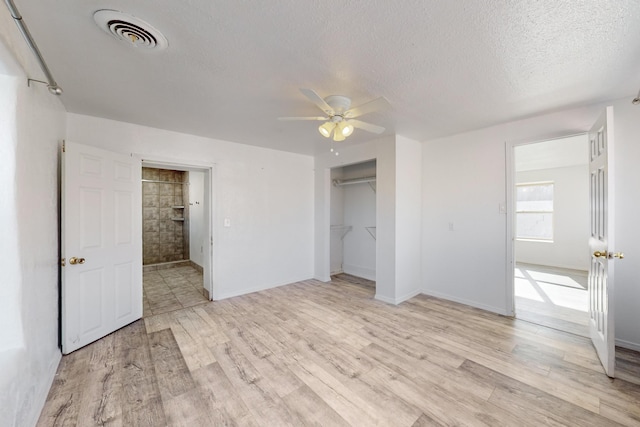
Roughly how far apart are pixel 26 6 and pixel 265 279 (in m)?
3.80

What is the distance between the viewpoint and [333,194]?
533cm

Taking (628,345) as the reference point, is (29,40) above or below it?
above

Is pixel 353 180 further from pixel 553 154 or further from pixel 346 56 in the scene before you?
pixel 553 154

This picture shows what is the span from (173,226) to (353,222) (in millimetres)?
4371

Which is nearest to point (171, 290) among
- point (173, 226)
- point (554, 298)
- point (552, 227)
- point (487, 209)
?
point (173, 226)

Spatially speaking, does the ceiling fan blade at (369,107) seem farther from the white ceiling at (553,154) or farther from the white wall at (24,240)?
the white ceiling at (553,154)

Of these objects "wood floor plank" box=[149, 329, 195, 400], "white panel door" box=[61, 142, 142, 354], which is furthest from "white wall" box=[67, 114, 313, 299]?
"wood floor plank" box=[149, 329, 195, 400]

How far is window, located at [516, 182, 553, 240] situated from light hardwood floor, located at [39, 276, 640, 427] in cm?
445

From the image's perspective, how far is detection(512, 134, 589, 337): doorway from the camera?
151 inches

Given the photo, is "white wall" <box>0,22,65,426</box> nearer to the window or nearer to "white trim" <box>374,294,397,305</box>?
"white trim" <box>374,294,397,305</box>

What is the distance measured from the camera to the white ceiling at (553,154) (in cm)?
393

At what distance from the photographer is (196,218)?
5.63 metres

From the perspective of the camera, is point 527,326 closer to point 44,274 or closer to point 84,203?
point 44,274

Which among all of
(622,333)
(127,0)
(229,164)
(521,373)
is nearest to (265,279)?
(229,164)
